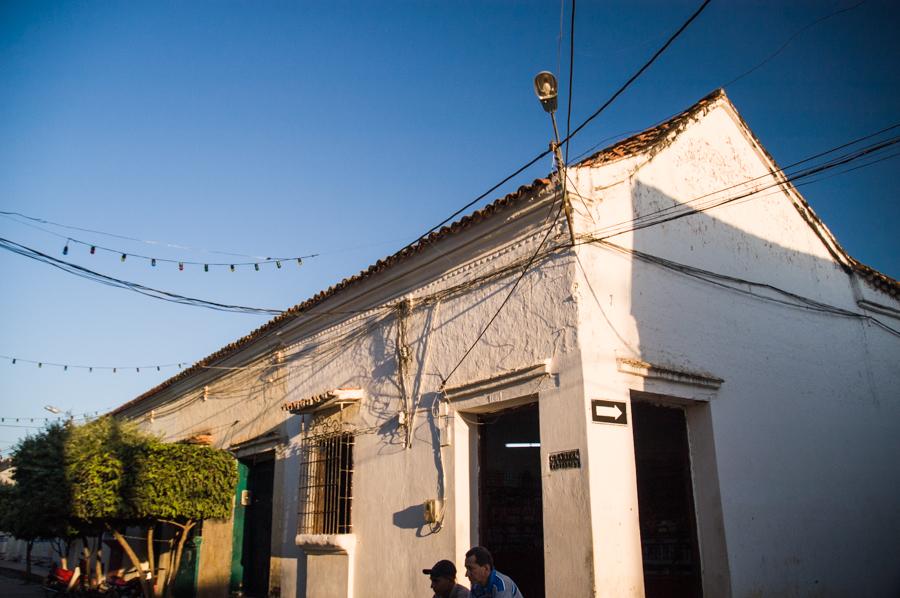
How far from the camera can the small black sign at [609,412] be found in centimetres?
639

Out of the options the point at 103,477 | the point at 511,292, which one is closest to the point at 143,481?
the point at 103,477

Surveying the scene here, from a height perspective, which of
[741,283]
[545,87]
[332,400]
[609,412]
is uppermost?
[545,87]

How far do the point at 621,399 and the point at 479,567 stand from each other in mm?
2543

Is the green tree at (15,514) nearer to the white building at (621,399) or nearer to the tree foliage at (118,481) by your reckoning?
the tree foliage at (118,481)

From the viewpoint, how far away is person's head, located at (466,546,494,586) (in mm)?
4691

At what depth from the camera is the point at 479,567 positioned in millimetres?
4703

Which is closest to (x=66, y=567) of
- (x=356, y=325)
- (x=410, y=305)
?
(x=356, y=325)

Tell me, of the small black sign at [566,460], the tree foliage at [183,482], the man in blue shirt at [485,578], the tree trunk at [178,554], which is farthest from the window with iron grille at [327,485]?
the man in blue shirt at [485,578]

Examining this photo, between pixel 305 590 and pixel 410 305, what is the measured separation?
14.2 feet

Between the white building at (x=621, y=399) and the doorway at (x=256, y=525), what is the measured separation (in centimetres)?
125

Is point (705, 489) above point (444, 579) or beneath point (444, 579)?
above

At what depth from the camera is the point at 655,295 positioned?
734cm

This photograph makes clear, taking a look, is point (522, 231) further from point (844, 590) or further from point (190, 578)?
point (190, 578)

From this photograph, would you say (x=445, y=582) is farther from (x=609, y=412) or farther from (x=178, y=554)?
(x=178, y=554)
